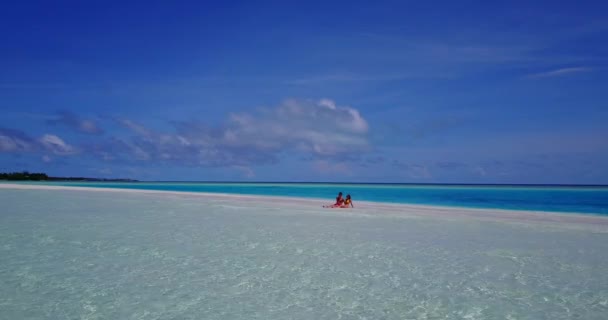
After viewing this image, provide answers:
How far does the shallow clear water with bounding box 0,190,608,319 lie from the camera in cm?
594

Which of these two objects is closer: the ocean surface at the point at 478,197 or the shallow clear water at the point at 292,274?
the shallow clear water at the point at 292,274

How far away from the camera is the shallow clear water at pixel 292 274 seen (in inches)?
234

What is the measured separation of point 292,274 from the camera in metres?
7.90

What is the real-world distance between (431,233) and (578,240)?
441 centimetres

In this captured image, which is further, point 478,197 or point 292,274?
point 478,197

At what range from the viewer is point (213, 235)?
12.7 m

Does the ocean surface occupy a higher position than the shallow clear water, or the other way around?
the ocean surface

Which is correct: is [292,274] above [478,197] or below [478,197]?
below

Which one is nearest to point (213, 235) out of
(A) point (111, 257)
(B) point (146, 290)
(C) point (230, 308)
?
(A) point (111, 257)

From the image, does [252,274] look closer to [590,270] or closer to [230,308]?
[230,308]

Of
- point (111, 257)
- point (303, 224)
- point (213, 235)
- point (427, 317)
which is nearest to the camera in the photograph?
point (427, 317)

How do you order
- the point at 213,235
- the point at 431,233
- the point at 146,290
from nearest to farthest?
1. the point at 146,290
2. the point at 213,235
3. the point at 431,233

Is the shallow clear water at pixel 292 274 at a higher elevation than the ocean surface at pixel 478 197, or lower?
lower

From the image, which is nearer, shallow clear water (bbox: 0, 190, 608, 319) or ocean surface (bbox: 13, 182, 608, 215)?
shallow clear water (bbox: 0, 190, 608, 319)
